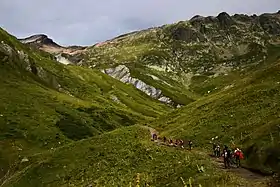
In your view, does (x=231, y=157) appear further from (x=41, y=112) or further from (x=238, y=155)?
(x=41, y=112)

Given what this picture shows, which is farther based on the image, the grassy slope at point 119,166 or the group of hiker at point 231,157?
the group of hiker at point 231,157

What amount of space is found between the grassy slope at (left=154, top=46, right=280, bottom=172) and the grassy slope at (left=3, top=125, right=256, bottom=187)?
5823 millimetres

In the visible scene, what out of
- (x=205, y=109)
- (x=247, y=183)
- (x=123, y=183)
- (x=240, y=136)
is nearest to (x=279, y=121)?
(x=240, y=136)

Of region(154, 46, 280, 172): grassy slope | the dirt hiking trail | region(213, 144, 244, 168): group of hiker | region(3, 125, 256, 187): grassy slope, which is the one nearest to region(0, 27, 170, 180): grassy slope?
region(3, 125, 256, 187): grassy slope

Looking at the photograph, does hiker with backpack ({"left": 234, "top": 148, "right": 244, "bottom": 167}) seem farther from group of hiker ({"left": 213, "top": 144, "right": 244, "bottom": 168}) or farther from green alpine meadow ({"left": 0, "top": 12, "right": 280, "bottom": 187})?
green alpine meadow ({"left": 0, "top": 12, "right": 280, "bottom": 187})

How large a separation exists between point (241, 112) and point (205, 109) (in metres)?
16.7

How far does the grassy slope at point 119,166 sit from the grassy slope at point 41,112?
930 inches

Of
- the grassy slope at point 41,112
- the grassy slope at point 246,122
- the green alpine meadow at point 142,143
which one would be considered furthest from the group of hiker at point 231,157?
the grassy slope at point 41,112

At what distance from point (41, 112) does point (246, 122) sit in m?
78.8

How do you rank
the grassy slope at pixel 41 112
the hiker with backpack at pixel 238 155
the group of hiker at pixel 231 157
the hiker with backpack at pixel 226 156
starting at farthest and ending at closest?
the grassy slope at pixel 41 112 → the hiker with backpack at pixel 226 156 → the group of hiker at pixel 231 157 → the hiker with backpack at pixel 238 155

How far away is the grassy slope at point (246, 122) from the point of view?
51416mm


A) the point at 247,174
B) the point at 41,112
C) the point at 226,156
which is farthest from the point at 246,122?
the point at 41,112

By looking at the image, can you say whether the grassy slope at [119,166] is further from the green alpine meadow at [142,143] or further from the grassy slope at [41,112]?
the grassy slope at [41,112]

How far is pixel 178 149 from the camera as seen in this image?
66.9 m
